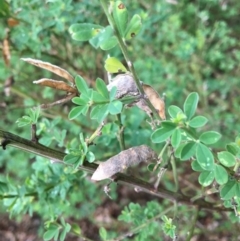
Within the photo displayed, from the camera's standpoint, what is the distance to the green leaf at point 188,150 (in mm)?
786

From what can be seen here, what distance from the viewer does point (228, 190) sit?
0.85 meters

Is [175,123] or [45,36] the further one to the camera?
[45,36]

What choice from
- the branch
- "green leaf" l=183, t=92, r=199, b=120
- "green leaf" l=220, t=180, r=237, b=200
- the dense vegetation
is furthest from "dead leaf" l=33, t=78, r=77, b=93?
"green leaf" l=220, t=180, r=237, b=200

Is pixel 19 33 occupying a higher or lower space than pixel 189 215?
higher

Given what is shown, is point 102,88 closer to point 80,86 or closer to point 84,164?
point 80,86

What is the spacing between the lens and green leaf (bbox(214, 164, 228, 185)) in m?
0.80

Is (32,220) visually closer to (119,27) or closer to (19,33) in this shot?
(19,33)

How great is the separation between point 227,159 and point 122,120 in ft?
1.27

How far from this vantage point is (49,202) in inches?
47.5

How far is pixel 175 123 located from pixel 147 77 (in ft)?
3.95

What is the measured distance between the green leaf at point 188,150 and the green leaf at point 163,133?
42mm

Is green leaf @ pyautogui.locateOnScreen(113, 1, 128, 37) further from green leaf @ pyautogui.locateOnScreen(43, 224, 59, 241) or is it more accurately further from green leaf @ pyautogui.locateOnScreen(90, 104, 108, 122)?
green leaf @ pyautogui.locateOnScreen(43, 224, 59, 241)

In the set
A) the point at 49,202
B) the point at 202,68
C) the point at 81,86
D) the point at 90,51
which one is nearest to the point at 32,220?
the point at 90,51

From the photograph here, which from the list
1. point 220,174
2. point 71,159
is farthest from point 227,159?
point 71,159
